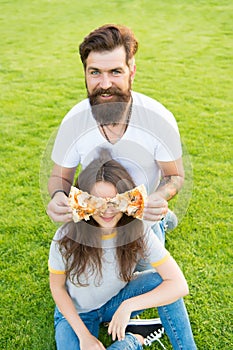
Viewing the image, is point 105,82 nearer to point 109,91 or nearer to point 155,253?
point 109,91

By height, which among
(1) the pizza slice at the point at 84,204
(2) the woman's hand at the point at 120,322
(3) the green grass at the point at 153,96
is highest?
(1) the pizza slice at the point at 84,204

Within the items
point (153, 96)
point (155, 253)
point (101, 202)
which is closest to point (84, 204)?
point (101, 202)

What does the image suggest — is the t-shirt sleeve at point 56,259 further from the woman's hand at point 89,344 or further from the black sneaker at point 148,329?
the black sneaker at point 148,329

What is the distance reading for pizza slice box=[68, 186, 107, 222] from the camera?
61.0 inches

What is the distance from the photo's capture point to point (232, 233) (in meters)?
2.57

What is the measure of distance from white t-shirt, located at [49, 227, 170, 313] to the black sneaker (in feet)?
0.67

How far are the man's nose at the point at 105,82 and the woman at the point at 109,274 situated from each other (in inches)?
13.2

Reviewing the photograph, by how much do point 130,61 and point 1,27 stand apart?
18.5ft

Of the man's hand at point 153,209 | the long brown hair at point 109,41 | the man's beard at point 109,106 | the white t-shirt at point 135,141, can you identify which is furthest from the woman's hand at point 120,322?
→ the long brown hair at point 109,41

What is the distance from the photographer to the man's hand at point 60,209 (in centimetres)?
160

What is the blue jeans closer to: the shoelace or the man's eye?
the shoelace

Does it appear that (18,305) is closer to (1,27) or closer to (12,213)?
(12,213)

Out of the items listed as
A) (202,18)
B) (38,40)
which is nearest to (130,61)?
(38,40)

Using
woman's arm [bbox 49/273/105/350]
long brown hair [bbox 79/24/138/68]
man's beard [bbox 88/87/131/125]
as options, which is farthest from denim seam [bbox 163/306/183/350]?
long brown hair [bbox 79/24/138/68]
